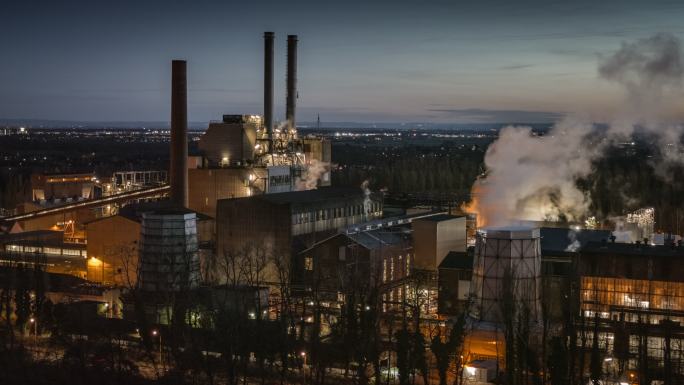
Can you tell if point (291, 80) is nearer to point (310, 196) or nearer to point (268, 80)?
point (268, 80)

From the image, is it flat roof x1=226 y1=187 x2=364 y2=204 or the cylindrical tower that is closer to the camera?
the cylindrical tower

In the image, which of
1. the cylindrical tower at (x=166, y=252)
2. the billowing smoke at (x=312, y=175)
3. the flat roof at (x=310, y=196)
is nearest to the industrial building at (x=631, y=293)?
the flat roof at (x=310, y=196)

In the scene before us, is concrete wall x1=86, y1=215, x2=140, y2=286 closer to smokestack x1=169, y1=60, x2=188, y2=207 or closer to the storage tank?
smokestack x1=169, y1=60, x2=188, y2=207

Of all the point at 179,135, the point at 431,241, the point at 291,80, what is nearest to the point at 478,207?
the point at 431,241

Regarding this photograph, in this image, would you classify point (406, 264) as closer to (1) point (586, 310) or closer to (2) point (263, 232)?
(2) point (263, 232)

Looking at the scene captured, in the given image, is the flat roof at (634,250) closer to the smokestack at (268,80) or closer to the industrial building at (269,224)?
the industrial building at (269,224)


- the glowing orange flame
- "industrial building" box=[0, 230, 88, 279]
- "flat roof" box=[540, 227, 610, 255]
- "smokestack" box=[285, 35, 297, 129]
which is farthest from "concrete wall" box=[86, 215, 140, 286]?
"smokestack" box=[285, 35, 297, 129]
